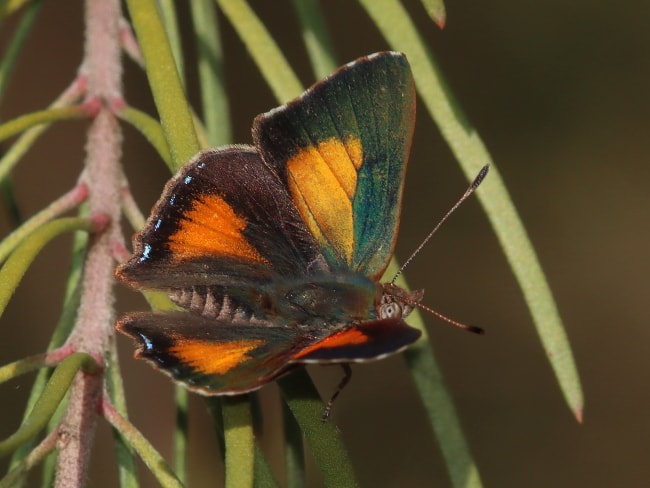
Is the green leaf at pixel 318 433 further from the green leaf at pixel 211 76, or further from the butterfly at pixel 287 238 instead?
the green leaf at pixel 211 76

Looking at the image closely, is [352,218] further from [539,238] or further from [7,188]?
[539,238]

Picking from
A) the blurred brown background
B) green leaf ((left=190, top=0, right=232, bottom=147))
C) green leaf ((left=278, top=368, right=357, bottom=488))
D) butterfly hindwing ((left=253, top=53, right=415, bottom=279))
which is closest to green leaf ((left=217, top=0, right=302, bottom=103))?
butterfly hindwing ((left=253, top=53, right=415, bottom=279))

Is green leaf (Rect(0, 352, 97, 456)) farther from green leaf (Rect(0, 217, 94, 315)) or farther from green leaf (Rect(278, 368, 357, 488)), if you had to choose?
green leaf (Rect(278, 368, 357, 488))

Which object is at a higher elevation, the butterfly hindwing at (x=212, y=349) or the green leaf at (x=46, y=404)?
the green leaf at (x=46, y=404)

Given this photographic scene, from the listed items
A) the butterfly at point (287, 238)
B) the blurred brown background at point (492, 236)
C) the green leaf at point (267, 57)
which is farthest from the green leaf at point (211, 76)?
the blurred brown background at point (492, 236)

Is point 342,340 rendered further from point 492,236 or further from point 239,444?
point 492,236

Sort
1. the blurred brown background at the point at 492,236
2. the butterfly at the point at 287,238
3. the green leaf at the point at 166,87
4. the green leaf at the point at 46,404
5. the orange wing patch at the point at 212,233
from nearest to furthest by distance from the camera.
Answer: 1. the green leaf at the point at 46,404
2. the green leaf at the point at 166,87
3. the butterfly at the point at 287,238
4. the orange wing patch at the point at 212,233
5. the blurred brown background at the point at 492,236
